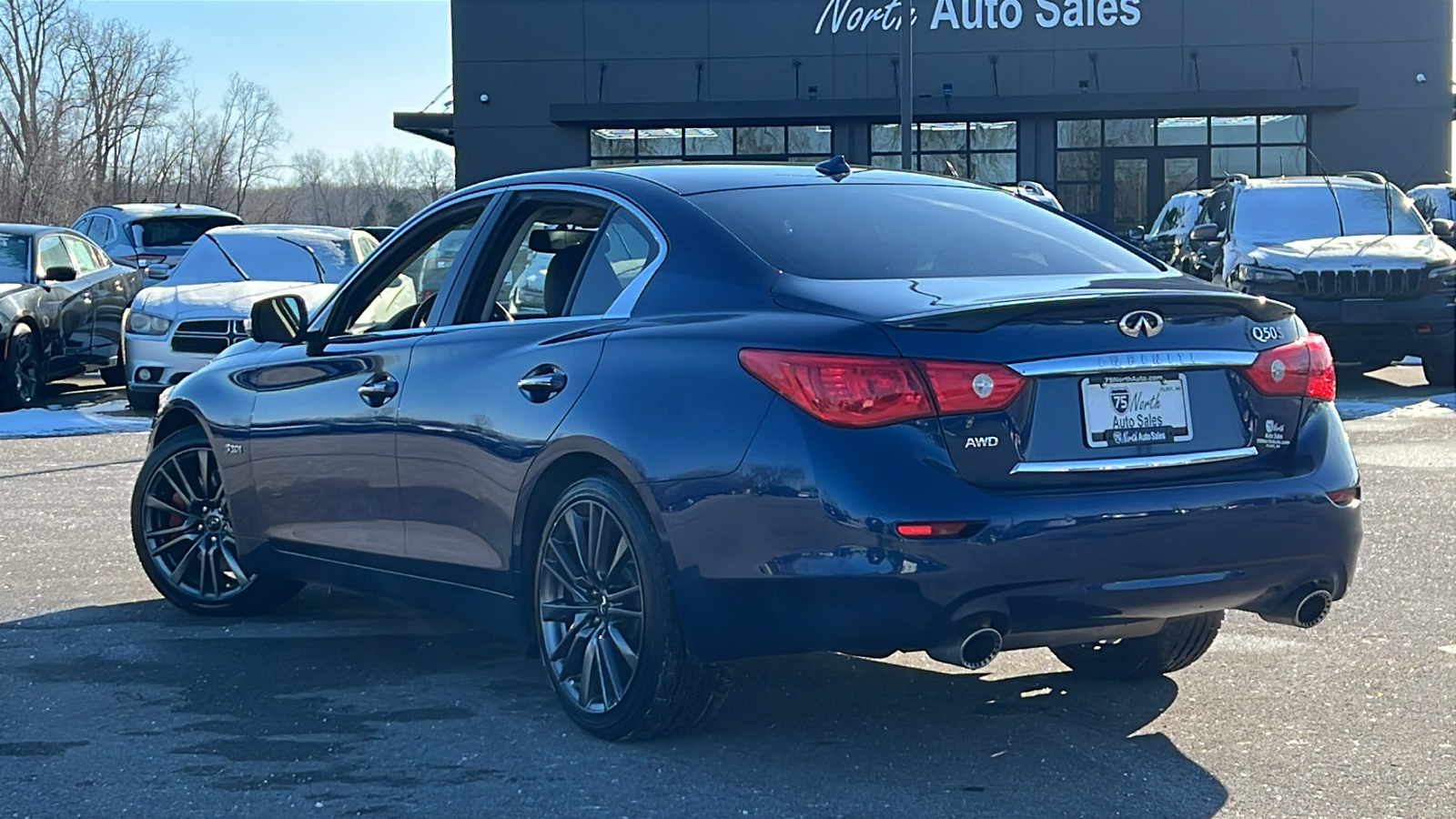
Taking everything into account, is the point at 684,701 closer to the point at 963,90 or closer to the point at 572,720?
the point at 572,720

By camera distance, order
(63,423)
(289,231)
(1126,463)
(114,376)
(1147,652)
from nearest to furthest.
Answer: (1126,463), (1147,652), (63,423), (289,231), (114,376)

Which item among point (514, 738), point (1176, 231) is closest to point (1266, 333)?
point (514, 738)

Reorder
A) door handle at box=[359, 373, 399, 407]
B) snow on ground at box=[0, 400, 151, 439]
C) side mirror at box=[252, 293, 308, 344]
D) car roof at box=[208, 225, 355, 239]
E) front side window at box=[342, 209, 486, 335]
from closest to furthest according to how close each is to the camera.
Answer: door handle at box=[359, 373, 399, 407] < front side window at box=[342, 209, 486, 335] < side mirror at box=[252, 293, 308, 344] < snow on ground at box=[0, 400, 151, 439] < car roof at box=[208, 225, 355, 239]

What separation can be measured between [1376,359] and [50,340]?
11.2 metres

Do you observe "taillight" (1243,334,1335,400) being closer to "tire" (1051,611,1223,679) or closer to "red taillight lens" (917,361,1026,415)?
"red taillight lens" (917,361,1026,415)

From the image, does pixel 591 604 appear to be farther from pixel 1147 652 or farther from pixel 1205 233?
pixel 1205 233

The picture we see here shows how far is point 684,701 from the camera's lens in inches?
177

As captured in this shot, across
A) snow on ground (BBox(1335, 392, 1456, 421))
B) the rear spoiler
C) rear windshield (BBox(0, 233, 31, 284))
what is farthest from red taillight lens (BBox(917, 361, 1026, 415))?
rear windshield (BBox(0, 233, 31, 284))

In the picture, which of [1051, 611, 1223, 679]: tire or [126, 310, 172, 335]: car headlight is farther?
[126, 310, 172, 335]: car headlight

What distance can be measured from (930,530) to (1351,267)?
11473 millimetres

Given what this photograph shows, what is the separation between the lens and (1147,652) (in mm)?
5230

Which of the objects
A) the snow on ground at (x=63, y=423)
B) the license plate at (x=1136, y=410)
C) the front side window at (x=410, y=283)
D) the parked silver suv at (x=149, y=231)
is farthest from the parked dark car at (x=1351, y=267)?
the parked silver suv at (x=149, y=231)

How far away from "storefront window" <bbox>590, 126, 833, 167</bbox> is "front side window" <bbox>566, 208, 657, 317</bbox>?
3011 cm

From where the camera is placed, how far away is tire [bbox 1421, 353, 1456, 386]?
14562 millimetres
